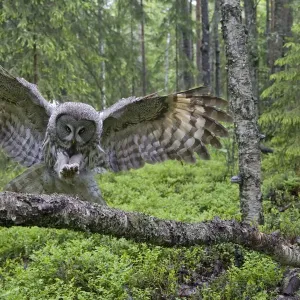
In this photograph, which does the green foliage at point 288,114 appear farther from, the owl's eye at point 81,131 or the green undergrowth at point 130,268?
the owl's eye at point 81,131

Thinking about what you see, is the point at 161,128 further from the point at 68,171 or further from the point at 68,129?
the point at 68,171

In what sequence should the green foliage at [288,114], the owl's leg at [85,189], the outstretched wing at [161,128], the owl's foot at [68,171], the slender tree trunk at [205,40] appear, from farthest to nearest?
the slender tree trunk at [205,40]
the green foliage at [288,114]
the owl's leg at [85,189]
the outstretched wing at [161,128]
the owl's foot at [68,171]

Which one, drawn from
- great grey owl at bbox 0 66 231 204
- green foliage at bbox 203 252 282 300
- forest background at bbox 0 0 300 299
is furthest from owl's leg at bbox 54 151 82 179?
green foliage at bbox 203 252 282 300

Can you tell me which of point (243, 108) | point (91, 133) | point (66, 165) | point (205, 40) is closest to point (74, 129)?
point (91, 133)

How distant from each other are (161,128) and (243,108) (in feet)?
3.42

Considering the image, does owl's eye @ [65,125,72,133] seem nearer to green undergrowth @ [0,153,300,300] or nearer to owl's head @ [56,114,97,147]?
owl's head @ [56,114,97,147]

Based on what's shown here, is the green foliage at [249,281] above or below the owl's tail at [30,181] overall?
below

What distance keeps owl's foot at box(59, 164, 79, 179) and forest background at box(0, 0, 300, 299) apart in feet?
2.76

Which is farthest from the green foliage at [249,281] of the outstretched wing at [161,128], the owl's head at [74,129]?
the owl's head at [74,129]

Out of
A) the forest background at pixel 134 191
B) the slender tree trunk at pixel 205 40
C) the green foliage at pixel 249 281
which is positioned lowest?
the green foliage at pixel 249 281

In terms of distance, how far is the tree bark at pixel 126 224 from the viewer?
2506 mm

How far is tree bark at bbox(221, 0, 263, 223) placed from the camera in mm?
5566

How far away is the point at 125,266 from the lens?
477 centimetres

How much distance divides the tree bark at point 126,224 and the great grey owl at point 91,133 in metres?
1.69
